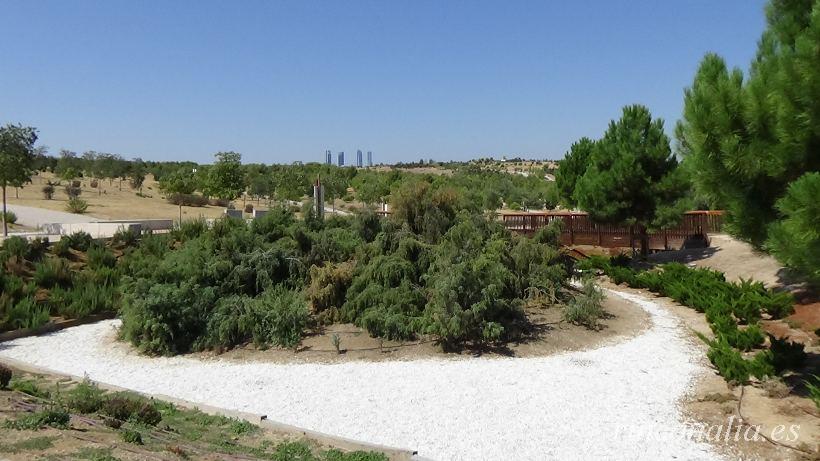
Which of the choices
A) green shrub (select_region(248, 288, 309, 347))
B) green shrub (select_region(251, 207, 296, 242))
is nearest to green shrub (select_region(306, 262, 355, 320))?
green shrub (select_region(248, 288, 309, 347))

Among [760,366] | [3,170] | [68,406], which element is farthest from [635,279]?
[3,170]

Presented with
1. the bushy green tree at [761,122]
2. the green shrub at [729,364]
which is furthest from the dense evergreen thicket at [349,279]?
the bushy green tree at [761,122]

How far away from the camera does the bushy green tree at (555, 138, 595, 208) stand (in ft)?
113

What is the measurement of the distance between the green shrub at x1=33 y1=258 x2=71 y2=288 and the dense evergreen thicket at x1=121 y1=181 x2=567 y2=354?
1.54m

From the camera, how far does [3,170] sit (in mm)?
22547

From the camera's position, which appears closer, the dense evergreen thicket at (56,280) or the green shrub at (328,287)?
the green shrub at (328,287)

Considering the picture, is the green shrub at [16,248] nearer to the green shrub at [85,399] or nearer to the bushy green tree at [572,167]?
the green shrub at [85,399]

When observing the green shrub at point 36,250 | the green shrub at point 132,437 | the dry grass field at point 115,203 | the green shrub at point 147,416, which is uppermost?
the dry grass field at point 115,203

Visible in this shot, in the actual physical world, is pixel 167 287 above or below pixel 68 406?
above

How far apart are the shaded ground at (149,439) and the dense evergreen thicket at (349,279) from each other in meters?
2.97

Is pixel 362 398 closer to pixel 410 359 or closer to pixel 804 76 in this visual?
pixel 410 359

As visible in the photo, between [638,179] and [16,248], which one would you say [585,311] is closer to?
[638,179]

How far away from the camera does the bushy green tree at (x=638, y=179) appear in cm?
1683

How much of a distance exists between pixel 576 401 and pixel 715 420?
5.04ft
